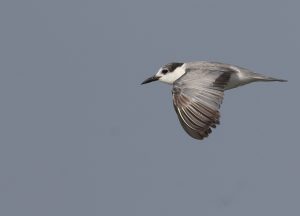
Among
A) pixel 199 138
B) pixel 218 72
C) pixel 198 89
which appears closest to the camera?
pixel 199 138

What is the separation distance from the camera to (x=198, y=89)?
2908cm

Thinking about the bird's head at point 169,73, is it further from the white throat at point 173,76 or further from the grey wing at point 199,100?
the grey wing at point 199,100

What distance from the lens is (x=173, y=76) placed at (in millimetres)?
33312

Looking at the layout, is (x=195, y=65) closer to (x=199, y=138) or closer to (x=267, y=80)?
(x=267, y=80)

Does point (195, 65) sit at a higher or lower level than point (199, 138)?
higher

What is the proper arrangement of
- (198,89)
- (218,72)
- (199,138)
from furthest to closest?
(218,72), (198,89), (199,138)

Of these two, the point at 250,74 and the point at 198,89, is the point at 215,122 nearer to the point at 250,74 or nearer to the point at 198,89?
the point at 198,89

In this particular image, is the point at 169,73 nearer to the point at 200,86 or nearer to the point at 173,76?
the point at 173,76

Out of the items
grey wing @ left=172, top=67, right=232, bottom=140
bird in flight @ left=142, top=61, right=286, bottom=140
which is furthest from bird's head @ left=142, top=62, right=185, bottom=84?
grey wing @ left=172, top=67, right=232, bottom=140

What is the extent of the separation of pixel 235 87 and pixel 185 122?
16.3ft

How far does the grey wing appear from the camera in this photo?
27438 millimetres

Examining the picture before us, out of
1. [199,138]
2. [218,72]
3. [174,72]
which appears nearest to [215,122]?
[199,138]

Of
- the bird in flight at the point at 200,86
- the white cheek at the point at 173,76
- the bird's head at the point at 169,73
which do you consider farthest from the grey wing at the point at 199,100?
the bird's head at the point at 169,73

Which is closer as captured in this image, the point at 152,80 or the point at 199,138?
the point at 199,138
